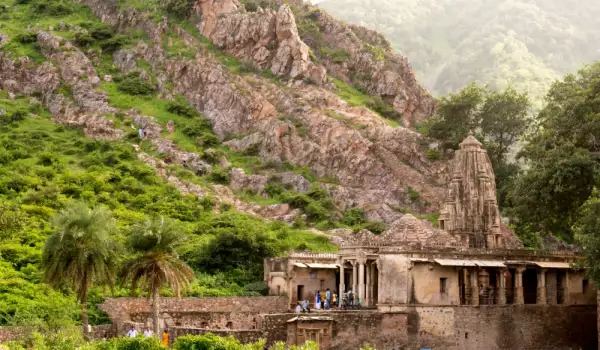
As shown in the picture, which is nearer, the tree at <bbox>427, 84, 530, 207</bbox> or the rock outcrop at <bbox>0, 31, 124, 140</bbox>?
the tree at <bbox>427, 84, 530, 207</bbox>

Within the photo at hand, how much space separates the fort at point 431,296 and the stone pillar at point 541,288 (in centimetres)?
5

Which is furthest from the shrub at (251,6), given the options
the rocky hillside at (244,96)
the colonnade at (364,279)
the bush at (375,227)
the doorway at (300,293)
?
the colonnade at (364,279)

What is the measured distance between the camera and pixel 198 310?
41312 millimetres

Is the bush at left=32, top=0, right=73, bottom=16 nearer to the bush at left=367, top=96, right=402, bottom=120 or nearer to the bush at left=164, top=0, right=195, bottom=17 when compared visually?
the bush at left=164, top=0, right=195, bottom=17

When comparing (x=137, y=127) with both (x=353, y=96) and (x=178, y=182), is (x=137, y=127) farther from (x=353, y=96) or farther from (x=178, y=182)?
(x=353, y=96)

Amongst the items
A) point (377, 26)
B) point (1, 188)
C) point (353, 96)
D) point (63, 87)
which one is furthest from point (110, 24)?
point (377, 26)

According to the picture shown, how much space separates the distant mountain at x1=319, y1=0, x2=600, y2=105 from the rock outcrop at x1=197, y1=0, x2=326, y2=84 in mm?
48298

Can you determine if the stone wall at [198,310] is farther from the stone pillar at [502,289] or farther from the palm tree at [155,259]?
the stone pillar at [502,289]

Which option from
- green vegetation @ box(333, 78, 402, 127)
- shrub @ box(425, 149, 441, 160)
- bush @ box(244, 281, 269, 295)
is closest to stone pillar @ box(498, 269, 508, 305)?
bush @ box(244, 281, 269, 295)

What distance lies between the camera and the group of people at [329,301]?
1663 inches

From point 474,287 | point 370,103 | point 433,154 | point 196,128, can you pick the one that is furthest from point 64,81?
point 474,287

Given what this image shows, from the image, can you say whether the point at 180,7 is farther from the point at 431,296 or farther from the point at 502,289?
the point at 431,296

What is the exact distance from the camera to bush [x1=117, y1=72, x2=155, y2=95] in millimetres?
75688

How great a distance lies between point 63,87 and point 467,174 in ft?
133
